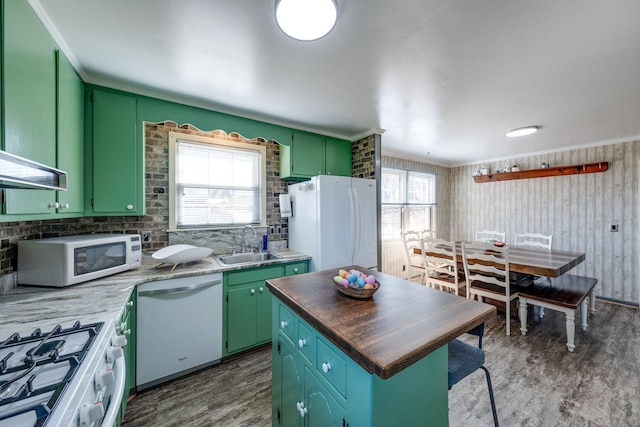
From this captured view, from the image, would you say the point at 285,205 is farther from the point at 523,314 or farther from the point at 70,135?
the point at 523,314

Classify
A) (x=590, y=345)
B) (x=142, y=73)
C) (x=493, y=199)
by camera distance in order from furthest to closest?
(x=493, y=199) < (x=590, y=345) < (x=142, y=73)

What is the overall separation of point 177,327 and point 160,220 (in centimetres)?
107

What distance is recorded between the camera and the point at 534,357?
2.31 m

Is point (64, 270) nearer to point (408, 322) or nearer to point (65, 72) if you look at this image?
point (65, 72)

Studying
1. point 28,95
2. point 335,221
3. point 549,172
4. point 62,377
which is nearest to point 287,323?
point 62,377

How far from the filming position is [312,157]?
3053 mm

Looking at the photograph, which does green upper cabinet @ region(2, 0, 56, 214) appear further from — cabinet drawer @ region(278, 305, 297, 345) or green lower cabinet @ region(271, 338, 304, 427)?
green lower cabinet @ region(271, 338, 304, 427)

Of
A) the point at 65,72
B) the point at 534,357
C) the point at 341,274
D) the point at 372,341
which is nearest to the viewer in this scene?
the point at 372,341

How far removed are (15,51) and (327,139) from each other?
2.56 meters

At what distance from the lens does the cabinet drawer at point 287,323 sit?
1294 mm

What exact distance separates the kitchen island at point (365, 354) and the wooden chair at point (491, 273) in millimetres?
1727

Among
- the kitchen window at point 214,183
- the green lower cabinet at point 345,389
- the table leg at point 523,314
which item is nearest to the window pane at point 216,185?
the kitchen window at point 214,183

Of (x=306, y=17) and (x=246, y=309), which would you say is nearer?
(x=306, y=17)

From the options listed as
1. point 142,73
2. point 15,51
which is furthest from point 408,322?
point 142,73
